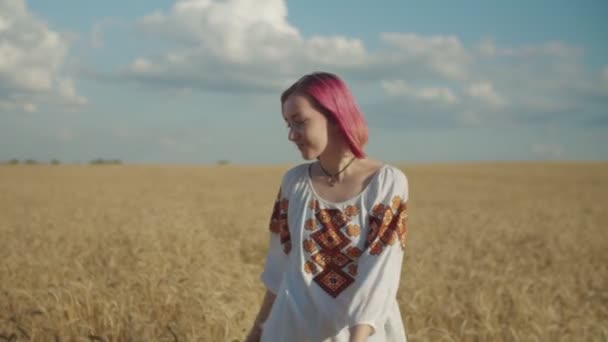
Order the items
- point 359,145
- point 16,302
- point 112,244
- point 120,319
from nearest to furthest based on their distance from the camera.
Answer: point 359,145
point 120,319
point 16,302
point 112,244

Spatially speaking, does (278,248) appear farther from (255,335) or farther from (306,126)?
(306,126)

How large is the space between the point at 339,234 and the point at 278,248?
316 mm

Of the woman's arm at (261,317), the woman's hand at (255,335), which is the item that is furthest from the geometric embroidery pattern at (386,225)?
the woman's hand at (255,335)

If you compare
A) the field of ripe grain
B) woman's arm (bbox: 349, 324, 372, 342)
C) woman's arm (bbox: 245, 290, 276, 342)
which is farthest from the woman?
the field of ripe grain

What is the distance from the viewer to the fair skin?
200 cm

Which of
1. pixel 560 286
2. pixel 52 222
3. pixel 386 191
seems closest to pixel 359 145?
pixel 386 191

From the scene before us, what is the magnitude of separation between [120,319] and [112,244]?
12.0 ft

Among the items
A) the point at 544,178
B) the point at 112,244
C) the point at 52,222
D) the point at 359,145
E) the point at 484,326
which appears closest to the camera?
the point at 359,145

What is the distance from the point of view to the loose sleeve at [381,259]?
191cm

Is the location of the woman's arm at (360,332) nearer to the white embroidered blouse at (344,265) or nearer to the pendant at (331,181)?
the white embroidered blouse at (344,265)

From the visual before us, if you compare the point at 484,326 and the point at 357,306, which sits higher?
the point at 357,306

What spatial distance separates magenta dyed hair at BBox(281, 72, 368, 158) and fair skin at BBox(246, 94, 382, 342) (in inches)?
1.0

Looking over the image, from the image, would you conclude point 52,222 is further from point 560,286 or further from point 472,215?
point 472,215

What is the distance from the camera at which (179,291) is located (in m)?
4.19
